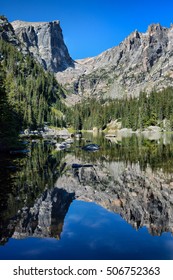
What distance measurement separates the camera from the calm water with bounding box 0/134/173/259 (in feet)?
44.8

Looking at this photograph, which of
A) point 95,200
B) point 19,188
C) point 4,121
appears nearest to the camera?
point 95,200

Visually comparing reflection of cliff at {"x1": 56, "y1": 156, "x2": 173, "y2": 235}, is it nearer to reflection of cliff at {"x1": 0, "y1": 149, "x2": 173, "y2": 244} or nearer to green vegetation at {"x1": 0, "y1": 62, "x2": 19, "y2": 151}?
reflection of cliff at {"x1": 0, "y1": 149, "x2": 173, "y2": 244}

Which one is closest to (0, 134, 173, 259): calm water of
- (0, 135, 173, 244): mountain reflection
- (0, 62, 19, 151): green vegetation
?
(0, 135, 173, 244): mountain reflection

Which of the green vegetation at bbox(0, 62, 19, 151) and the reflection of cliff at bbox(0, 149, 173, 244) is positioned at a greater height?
the green vegetation at bbox(0, 62, 19, 151)

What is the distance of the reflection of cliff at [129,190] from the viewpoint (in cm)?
1814

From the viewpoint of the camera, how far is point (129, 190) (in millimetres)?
24969

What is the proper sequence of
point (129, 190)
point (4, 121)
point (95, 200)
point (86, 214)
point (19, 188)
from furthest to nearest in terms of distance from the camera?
point (4, 121)
point (19, 188)
point (129, 190)
point (95, 200)
point (86, 214)

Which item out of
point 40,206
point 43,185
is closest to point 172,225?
point 40,206

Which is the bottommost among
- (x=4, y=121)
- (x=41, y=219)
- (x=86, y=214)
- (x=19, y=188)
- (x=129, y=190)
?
(x=86, y=214)

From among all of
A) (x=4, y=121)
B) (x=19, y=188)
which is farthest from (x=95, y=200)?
(x=4, y=121)

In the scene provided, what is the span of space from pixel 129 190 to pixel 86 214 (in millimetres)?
6293

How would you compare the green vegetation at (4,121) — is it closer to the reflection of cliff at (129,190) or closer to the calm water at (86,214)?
the reflection of cliff at (129,190)

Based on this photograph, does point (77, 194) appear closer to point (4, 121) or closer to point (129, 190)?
point (129, 190)
